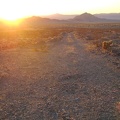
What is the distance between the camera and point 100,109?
1009cm

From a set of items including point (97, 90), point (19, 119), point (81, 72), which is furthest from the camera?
point (81, 72)

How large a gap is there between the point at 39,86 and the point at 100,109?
421 cm

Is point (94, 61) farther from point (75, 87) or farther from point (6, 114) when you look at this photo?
point (6, 114)

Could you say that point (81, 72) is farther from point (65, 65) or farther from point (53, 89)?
point (53, 89)

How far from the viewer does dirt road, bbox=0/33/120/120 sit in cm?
977

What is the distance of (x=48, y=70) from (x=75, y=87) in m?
4.40

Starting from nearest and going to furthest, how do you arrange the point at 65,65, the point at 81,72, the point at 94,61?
the point at 81,72 → the point at 65,65 → the point at 94,61

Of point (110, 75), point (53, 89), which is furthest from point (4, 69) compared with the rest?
point (110, 75)

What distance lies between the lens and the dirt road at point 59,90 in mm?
9766

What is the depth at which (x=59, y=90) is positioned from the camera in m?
12.6

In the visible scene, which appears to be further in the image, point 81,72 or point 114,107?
point 81,72

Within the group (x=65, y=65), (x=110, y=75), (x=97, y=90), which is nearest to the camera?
(x=97, y=90)

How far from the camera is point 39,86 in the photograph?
1332 centimetres

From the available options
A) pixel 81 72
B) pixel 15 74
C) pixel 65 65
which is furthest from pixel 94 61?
pixel 15 74
